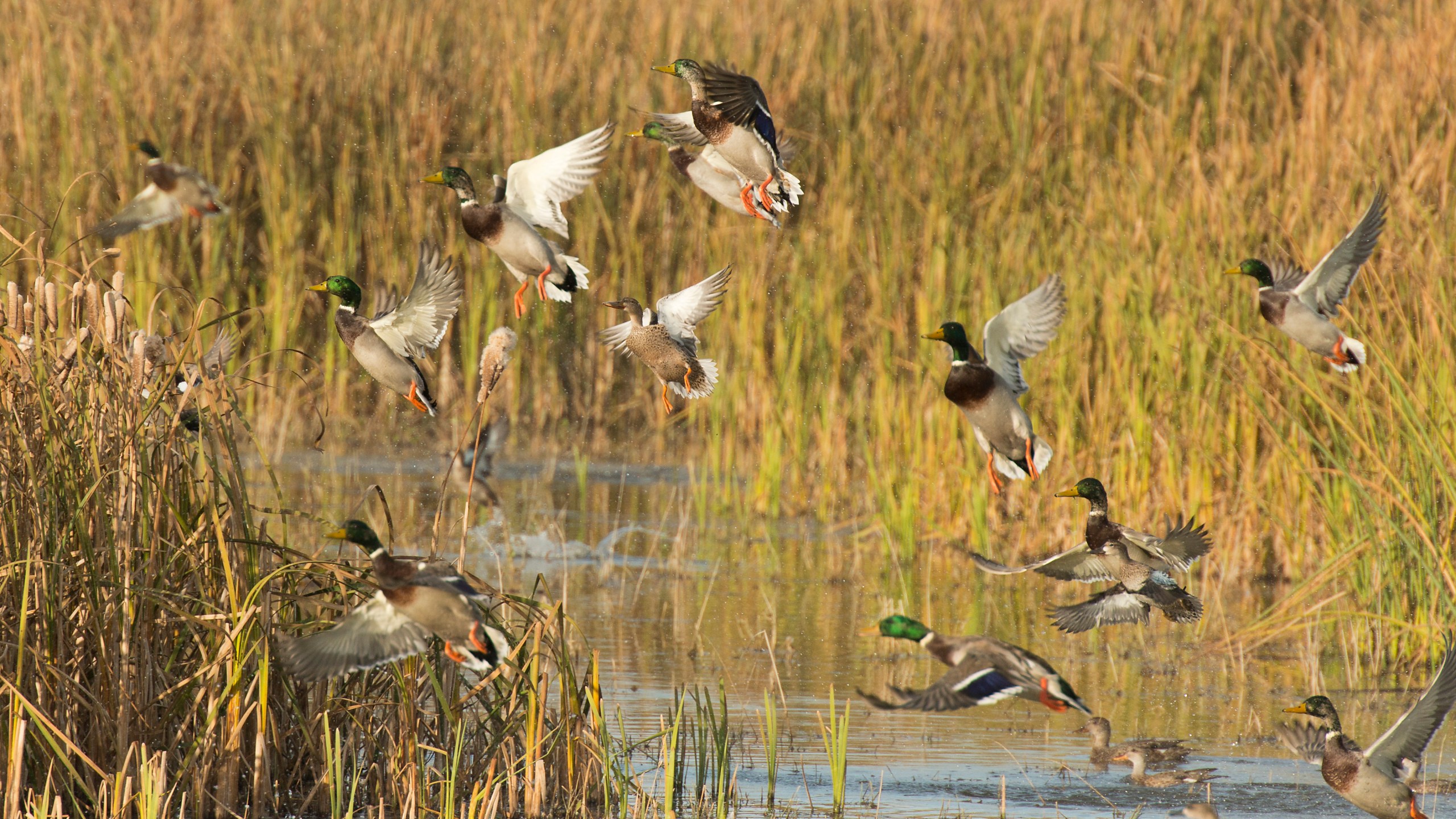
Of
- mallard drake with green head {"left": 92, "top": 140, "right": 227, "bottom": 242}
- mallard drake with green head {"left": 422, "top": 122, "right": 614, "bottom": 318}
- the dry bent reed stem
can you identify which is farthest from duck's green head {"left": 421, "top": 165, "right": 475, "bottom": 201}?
mallard drake with green head {"left": 92, "top": 140, "right": 227, "bottom": 242}

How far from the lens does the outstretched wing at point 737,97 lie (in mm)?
4543

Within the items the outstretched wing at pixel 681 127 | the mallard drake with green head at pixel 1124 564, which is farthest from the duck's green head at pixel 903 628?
the outstretched wing at pixel 681 127

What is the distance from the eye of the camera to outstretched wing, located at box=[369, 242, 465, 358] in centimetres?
436

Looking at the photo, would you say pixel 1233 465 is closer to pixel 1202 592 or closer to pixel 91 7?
pixel 1202 592

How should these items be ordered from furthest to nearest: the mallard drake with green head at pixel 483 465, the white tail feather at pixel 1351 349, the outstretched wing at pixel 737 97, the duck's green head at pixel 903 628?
the mallard drake with green head at pixel 483 465 < the white tail feather at pixel 1351 349 < the outstretched wing at pixel 737 97 < the duck's green head at pixel 903 628

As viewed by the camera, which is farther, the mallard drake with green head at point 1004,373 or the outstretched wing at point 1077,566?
the mallard drake with green head at point 1004,373

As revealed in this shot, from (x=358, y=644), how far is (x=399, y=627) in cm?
8

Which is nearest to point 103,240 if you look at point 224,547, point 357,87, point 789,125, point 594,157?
point 357,87

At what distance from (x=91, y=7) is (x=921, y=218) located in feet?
18.8

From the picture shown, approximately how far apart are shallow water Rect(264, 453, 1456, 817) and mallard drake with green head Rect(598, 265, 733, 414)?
0.65m

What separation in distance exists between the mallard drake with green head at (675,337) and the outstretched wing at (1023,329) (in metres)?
0.77

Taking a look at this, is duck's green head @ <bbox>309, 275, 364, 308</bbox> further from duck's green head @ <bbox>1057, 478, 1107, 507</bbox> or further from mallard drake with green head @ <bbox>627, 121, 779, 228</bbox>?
duck's green head @ <bbox>1057, 478, 1107, 507</bbox>

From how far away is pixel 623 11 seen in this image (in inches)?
521

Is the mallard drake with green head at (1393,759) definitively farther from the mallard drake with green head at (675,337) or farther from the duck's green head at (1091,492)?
the mallard drake with green head at (675,337)
